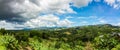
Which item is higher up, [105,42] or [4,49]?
[4,49]

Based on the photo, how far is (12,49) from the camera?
91.8 m

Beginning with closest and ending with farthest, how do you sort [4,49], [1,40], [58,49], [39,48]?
[4,49], [1,40], [39,48], [58,49]

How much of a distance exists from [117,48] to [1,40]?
49.3m

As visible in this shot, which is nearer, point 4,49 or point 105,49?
point 4,49

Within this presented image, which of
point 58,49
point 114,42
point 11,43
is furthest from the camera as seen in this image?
point 58,49

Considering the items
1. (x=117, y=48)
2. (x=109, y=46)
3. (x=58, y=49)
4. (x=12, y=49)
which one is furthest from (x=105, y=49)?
(x=12, y=49)

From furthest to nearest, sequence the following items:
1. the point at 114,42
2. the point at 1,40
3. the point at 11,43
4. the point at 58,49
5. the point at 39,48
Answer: the point at 58,49 < the point at 39,48 < the point at 114,42 < the point at 11,43 < the point at 1,40

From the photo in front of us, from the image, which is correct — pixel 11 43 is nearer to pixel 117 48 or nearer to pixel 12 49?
pixel 12 49

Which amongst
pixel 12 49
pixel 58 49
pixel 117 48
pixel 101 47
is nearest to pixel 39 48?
pixel 58 49

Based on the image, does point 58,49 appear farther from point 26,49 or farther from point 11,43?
point 11,43

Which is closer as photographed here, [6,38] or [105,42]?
[6,38]

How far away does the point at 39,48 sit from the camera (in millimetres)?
112562

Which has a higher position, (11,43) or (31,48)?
(11,43)

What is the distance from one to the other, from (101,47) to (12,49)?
4560 centimetres
